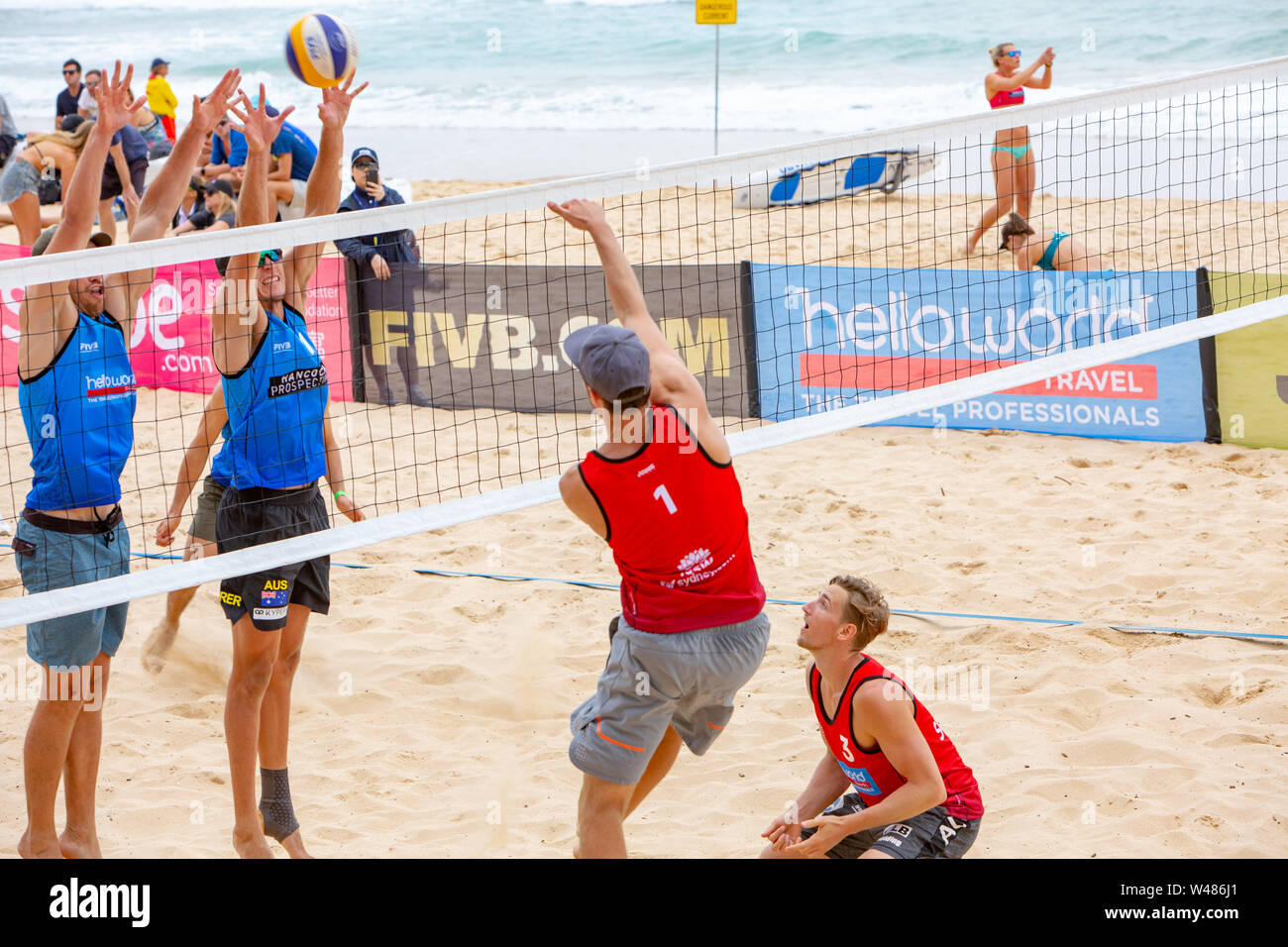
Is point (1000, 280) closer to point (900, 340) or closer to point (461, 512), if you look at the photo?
point (900, 340)

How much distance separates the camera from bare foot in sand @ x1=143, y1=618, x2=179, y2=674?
5.15 meters

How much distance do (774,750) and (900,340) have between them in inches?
151

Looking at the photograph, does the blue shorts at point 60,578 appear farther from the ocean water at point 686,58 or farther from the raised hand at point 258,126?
the ocean water at point 686,58

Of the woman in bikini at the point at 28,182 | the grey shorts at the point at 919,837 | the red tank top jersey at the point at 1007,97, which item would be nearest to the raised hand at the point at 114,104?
the grey shorts at the point at 919,837

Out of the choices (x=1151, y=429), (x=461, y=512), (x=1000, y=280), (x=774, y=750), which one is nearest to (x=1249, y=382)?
(x=1151, y=429)

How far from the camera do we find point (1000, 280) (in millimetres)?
7477

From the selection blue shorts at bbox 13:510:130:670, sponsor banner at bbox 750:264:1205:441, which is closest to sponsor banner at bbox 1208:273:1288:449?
sponsor banner at bbox 750:264:1205:441

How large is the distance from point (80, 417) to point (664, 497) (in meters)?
1.81

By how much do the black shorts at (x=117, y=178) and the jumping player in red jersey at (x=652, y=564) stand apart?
6.84 metres

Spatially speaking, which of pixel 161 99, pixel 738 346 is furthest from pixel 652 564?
pixel 161 99

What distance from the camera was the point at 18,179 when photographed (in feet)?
30.0

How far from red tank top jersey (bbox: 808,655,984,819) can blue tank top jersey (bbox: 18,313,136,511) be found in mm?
2212

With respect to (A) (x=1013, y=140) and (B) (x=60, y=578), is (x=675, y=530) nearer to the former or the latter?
(B) (x=60, y=578)

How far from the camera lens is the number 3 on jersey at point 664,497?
3.05 m
